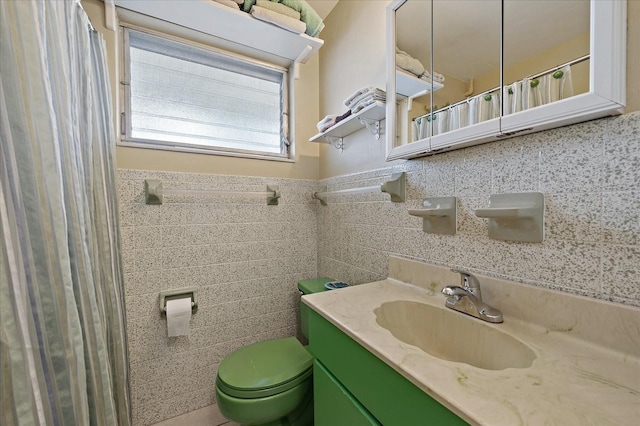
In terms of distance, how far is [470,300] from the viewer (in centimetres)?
78

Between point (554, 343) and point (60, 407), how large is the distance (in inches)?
46.5

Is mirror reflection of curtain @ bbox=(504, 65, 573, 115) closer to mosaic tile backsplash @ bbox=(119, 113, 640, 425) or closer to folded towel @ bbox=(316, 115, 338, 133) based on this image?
mosaic tile backsplash @ bbox=(119, 113, 640, 425)

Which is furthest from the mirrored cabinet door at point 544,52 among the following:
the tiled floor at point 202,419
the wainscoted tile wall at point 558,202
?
the tiled floor at point 202,419

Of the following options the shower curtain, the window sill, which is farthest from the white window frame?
the shower curtain

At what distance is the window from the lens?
1429mm

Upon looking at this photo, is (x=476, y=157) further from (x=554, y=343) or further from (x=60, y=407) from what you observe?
(x=60, y=407)

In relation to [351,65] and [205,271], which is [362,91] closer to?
[351,65]

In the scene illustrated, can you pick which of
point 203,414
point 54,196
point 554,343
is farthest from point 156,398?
point 554,343

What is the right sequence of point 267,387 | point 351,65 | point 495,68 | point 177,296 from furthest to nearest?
point 351,65 < point 177,296 < point 267,387 < point 495,68

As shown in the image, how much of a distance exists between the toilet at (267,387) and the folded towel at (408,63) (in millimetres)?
1372

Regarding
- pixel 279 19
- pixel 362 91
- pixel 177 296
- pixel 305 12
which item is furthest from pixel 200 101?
pixel 177 296

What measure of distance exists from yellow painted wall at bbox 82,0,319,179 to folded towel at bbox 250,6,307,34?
0.38m

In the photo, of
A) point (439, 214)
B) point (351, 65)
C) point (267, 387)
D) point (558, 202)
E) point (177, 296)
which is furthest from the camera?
point (351, 65)

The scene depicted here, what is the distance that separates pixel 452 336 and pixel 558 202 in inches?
19.5
